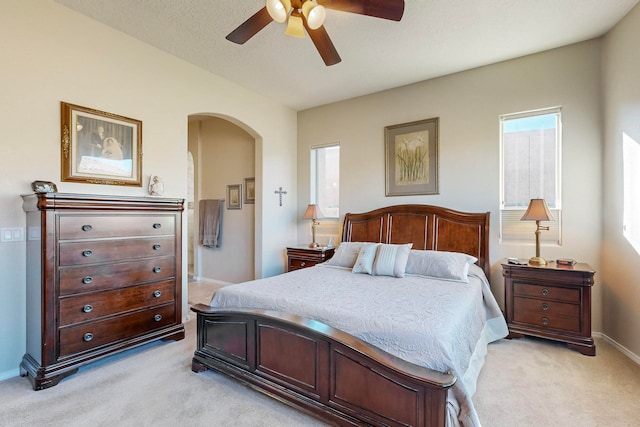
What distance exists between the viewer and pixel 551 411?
1.95 meters

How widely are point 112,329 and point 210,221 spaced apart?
10.2 feet

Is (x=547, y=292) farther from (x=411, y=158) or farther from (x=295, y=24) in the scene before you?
(x=295, y=24)

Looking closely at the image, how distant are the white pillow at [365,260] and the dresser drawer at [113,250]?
1.90 meters

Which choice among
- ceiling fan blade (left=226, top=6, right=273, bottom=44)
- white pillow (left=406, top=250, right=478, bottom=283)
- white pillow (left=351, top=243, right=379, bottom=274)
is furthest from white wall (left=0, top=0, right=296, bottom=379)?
white pillow (left=406, top=250, right=478, bottom=283)

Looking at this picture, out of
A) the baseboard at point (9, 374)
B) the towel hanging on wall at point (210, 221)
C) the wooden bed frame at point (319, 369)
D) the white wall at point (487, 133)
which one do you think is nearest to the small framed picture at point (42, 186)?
the baseboard at point (9, 374)

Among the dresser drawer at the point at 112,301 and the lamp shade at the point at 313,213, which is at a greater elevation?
the lamp shade at the point at 313,213

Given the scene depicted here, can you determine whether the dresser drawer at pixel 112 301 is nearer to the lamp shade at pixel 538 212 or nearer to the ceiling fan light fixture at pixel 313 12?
the ceiling fan light fixture at pixel 313 12

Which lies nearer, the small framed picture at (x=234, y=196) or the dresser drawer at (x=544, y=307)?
the dresser drawer at (x=544, y=307)

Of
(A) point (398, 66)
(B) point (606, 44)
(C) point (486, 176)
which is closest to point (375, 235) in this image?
(C) point (486, 176)

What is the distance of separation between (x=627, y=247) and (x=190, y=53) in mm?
4707

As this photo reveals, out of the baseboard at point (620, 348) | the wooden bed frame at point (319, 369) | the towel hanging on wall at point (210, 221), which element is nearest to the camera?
the wooden bed frame at point (319, 369)

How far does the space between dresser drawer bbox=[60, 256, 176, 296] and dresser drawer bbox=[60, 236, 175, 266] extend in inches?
2.1

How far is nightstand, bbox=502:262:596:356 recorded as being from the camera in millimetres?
2740

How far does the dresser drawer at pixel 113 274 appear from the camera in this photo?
2.39 meters
